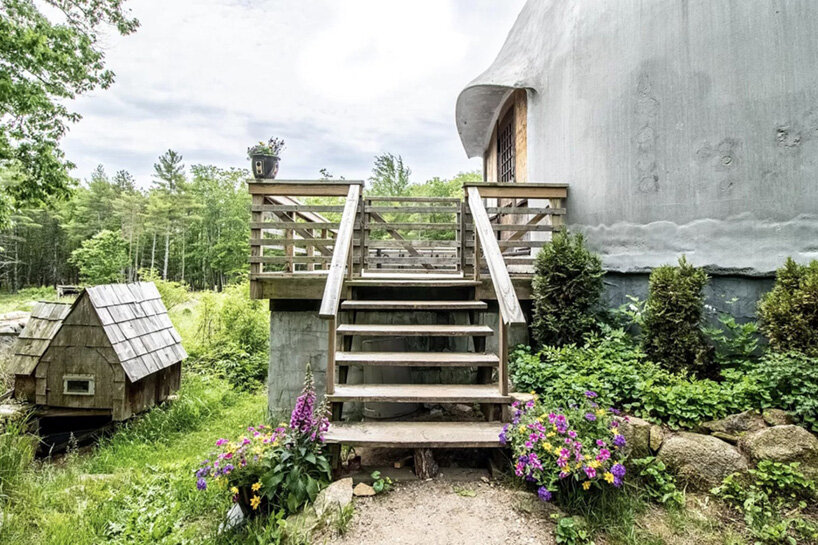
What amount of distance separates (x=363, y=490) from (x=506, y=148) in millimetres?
6943

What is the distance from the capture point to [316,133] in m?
35.8

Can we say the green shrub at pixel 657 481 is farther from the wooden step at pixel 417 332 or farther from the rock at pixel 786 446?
the wooden step at pixel 417 332

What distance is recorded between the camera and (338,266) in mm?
2912

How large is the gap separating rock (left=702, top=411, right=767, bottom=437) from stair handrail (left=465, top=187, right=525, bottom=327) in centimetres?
135

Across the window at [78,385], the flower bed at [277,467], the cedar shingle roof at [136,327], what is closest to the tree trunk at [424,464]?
the flower bed at [277,467]

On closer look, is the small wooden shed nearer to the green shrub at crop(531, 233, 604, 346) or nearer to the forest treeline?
the green shrub at crop(531, 233, 604, 346)

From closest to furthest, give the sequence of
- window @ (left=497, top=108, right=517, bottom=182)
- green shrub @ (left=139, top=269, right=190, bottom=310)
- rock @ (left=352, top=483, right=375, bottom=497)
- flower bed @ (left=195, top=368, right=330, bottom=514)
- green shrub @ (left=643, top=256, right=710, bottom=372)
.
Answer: flower bed @ (left=195, top=368, right=330, bottom=514)
rock @ (left=352, top=483, right=375, bottom=497)
green shrub @ (left=643, top=256, right=710, bottom=372)
window @ (left=497, top=108, right=517, bottom=182)
green shrub @ (left=139, top=269, right=190, bottom=310)

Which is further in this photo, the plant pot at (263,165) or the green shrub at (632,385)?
the plant pot at (263,165)

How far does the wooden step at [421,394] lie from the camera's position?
2.66 meters

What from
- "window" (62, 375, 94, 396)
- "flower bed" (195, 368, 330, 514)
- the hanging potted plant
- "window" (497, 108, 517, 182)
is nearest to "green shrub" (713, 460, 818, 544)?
"flower bed" (195, 368, 330, 514)

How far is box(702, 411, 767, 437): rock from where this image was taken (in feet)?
7.92

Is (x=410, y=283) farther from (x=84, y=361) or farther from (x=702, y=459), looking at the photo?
(x=84, y=361)

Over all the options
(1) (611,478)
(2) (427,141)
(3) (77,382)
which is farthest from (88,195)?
(1) (611,478)

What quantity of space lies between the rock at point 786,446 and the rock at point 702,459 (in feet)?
0.30
